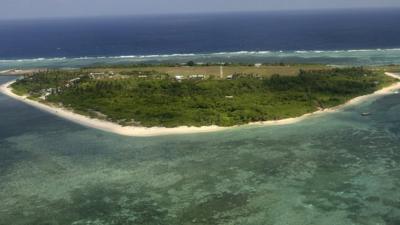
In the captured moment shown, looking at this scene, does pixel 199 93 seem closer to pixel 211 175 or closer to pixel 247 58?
pixel 211 175

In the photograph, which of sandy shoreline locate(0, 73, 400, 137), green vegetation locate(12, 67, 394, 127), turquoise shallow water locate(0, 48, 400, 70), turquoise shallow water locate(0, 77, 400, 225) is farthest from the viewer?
Answer: turquoise shallow water locate(0, 48, 400, 70)

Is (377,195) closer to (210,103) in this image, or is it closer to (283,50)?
(210,103)

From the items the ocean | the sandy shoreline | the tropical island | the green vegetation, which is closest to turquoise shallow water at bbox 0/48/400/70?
the tropical island

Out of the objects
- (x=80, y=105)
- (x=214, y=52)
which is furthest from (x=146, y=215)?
(x=214, y=52)

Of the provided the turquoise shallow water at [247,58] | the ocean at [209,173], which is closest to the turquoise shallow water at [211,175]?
the ocean at [209,173]

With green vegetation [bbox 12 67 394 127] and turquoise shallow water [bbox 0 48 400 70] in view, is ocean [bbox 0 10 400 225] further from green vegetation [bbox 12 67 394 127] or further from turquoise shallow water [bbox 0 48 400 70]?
turquoise shallow water [bbox 0 48 400 70]

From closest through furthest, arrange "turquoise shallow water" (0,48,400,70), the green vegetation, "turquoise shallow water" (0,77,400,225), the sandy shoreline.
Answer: "turquoise shallow water" (0,77,400,225), the sandy shoreline, the green vegetation, "turquoise shallow water" (0,48,400,70)

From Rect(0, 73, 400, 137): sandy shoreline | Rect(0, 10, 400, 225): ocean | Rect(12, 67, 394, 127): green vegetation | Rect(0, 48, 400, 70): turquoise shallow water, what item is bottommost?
Rect(0, 10, 400, 225): ocean

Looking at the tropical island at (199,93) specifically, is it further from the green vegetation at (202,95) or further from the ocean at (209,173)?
the ocean at (209,173)
